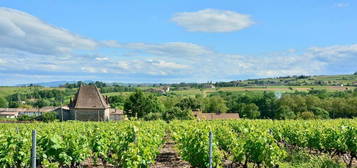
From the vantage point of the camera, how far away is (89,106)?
52875 millimetres

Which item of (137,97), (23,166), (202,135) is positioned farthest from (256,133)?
(137,97)

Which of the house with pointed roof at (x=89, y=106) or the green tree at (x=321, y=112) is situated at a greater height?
the house with pointed roof at (x=89, y=106)

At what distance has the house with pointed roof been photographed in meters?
52.6

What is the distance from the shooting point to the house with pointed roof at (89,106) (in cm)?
5256

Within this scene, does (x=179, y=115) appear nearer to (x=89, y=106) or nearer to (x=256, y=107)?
(x=89, y=106)

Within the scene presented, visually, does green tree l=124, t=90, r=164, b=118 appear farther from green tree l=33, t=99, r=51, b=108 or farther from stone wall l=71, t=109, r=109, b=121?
green tree l=33, t=99, r=51, b=108

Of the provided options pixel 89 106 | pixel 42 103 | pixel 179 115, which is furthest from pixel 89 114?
pixel 42 103

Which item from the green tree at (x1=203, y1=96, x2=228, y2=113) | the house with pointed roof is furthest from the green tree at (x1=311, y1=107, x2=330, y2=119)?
the house with pointed roof

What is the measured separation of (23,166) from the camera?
891 cm

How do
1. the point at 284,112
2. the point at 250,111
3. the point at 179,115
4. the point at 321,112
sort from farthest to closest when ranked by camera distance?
the point at 250,111, the point at 284,112, the point at 321,112, the point at 179,115

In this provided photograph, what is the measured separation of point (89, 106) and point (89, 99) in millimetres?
1234

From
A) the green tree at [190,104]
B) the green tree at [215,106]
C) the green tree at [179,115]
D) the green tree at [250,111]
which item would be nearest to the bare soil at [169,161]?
the green tree at [179,115]

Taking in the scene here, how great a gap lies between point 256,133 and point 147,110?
43956 millimetres

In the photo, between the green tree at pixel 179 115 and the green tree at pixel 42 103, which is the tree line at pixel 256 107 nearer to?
the green tree at pixel 179 115
